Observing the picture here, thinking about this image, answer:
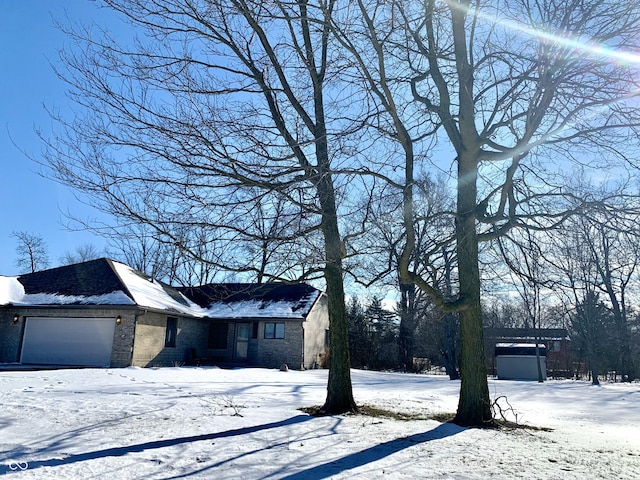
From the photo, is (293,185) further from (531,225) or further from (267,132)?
(531,225)

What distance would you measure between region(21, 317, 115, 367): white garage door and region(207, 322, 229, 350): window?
271 inches

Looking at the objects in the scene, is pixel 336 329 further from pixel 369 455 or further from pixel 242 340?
pixel 242 340

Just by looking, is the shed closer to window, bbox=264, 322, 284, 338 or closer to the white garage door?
window, bbox=264, 322, 284, 338

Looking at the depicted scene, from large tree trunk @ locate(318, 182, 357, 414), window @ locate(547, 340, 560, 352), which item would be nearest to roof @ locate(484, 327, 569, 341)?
window @ locate(547, 340, 560, 352)

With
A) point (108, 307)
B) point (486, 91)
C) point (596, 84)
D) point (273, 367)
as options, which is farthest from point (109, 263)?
point (596, 84)

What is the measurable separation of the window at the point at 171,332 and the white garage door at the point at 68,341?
315 cm

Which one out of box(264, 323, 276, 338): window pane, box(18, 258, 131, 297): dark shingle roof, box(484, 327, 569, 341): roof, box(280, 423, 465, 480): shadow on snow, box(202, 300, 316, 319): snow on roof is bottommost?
box(280, 423, 465, 480): shadow on snow

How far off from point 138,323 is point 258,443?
15292mm

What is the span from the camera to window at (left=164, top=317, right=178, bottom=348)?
74.1 ft

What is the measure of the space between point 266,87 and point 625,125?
5796 mm

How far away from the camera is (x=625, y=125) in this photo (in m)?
7.26

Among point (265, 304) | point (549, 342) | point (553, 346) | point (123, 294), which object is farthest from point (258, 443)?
point (553, 346)

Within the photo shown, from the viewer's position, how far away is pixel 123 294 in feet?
66.3

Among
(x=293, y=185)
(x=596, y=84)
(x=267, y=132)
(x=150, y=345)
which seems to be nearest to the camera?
(x=596, y=84)
